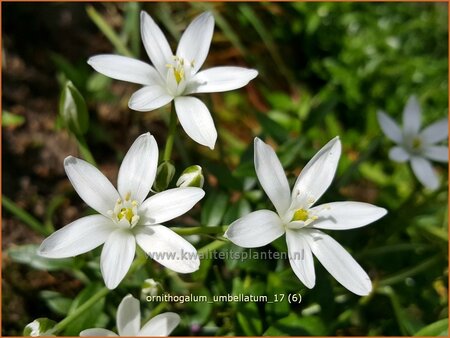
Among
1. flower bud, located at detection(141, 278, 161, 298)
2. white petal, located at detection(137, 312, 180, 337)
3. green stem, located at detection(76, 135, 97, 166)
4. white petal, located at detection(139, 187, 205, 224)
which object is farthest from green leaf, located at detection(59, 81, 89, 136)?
white petal, located at detection(137, 312, 180, 337)

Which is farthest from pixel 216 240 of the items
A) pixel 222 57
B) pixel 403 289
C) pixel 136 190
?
pixel 222 57

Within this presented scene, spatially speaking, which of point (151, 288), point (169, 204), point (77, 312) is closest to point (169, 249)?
point (169, 204)

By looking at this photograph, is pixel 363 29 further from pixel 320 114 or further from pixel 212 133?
pixel 212 133

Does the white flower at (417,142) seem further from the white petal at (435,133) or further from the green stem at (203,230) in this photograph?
the green stem at (203,230)

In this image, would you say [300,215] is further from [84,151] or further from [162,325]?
[84,151]

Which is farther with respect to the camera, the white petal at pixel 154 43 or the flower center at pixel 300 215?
A: the white petal at pixel 154 43

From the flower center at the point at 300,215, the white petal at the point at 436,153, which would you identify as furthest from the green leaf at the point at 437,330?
the white petal at the point at 436,153
